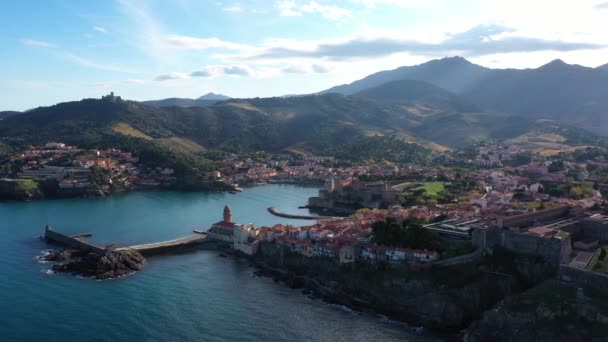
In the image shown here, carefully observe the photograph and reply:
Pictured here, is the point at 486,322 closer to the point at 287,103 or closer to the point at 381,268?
the point at 381,268

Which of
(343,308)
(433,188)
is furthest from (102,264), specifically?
(433,188)

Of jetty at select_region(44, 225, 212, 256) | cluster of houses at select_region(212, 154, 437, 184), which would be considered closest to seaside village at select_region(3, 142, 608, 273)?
cluster of houses at select_region(212, 154, 437, 184)

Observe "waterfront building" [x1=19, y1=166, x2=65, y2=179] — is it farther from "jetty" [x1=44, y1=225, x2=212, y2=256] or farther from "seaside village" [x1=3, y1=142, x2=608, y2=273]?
"jetty" [x1=44, y1=225, x2=212, y2=256]

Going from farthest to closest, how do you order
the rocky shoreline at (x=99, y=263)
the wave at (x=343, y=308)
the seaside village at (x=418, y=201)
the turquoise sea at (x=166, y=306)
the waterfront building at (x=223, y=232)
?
the waterfront building at (x=223, y=232) < the rocky shoreline at (x=99, y=263) < the seaside village at (x=418, y=201) < the wave at (x=343, y=308) < the turquoise sea at (x=166, y=306)

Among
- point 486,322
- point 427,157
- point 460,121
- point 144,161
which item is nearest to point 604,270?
point 486,322

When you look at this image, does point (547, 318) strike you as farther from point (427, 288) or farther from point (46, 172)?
point (46, 172)

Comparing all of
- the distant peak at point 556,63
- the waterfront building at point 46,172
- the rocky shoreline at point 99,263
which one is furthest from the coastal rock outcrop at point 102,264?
the distant peak at point 556,63

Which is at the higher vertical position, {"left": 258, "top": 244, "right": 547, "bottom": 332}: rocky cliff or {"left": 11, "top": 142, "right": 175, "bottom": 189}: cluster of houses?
{"left": 11, "top": 142, "right": 175, "bottom": 189}: cluster of houses

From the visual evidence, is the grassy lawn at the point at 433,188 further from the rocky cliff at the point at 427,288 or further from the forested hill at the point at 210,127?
the forested hill at the point at 210,127
